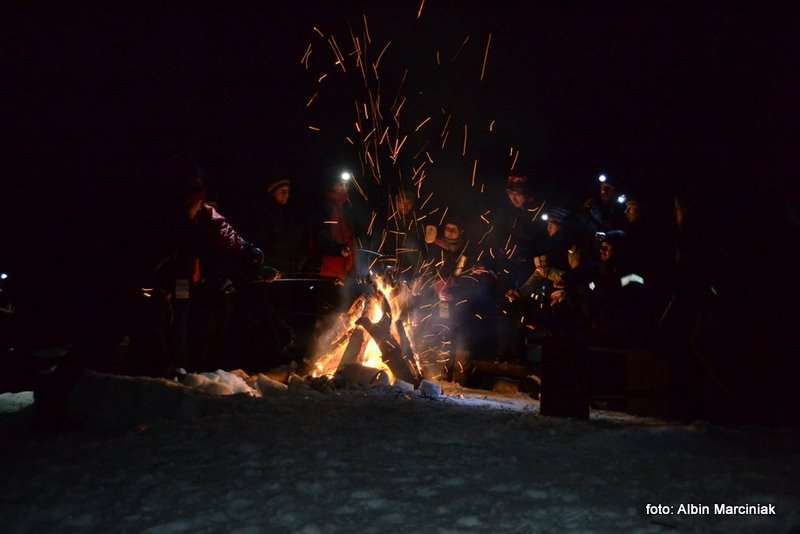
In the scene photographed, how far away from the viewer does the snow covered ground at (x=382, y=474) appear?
2.46m

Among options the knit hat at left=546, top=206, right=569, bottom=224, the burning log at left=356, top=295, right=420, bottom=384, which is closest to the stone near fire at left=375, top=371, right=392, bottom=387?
the burning log at left=356, top=295, right=420, bottom=384

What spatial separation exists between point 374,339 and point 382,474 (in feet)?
15.2

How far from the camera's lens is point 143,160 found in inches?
180

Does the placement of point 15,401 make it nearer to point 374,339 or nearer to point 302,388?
point 302,388

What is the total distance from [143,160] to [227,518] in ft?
10.1

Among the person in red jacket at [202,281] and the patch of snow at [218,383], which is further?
→ the person in red jacket at [202,281]

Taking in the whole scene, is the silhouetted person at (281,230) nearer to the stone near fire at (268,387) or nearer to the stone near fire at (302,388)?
the stone near fire at (302,388)

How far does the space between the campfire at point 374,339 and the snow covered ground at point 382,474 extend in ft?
9.74

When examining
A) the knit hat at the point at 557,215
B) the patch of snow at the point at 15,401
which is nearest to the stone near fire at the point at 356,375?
the patch of snow at the point at 15,401

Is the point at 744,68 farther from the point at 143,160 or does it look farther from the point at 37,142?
the point at 37,142

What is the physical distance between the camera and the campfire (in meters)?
7.64

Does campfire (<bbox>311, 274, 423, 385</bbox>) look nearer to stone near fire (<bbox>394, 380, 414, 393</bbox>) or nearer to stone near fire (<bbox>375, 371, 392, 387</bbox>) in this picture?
stone near fire (<bbox>375, 371, 392, 387</bbox>)

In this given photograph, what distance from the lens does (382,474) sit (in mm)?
3086

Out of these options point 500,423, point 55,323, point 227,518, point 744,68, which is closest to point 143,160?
point 55,323
